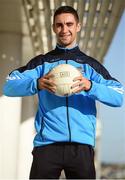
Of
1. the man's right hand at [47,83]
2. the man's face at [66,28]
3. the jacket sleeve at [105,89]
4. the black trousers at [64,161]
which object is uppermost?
the man's face at [66,28]

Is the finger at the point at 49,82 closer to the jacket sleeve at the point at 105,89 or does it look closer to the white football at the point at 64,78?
the white football at the point at 64,78

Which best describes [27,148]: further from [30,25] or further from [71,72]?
[71,72]

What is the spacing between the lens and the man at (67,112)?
288 centimetres

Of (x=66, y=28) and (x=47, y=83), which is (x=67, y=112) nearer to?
(x=47, y=83)

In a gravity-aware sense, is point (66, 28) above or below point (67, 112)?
above

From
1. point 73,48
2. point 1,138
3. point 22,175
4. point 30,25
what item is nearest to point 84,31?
point 30,25

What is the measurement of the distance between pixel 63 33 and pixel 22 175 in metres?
7.33

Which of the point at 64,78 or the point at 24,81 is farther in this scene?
the point at 24,81

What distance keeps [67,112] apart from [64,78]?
8.2 inches

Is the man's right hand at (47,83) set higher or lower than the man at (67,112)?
higher

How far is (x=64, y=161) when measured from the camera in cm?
288

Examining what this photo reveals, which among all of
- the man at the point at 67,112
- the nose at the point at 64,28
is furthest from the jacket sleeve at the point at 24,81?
the nose at the point at 64,28

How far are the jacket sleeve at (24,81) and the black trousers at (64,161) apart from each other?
1.19 ft

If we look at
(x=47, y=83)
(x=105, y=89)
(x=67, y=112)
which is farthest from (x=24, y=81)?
(x=105, y=89)
